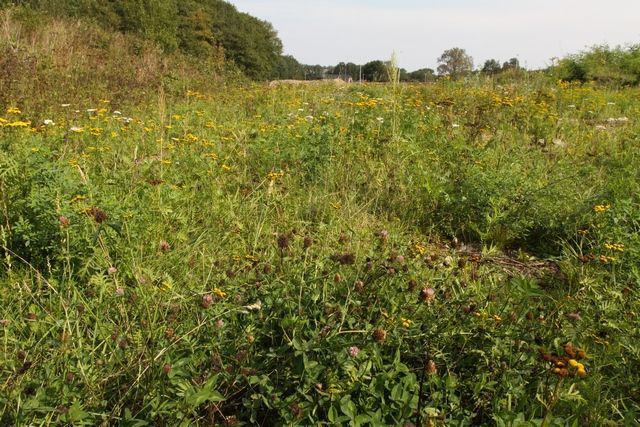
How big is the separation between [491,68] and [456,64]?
1878 mm

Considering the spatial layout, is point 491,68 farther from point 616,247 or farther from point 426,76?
point 616,247

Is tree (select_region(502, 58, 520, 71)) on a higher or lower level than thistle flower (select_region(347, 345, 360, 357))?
higher

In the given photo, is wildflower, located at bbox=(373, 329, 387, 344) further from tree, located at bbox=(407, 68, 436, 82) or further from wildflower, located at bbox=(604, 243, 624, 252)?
tree, located at bbox=(407, 68, 436, 82)

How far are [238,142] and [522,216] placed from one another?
7.54 feet

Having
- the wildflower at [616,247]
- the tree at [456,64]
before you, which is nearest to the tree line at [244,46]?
the tree at [456,64]

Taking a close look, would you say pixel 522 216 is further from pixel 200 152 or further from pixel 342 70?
pixel 342 70

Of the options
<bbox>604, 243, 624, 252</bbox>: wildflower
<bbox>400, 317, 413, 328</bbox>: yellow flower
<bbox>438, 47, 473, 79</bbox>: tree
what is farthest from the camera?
<bbox>438, 47, 473, 79</bbox>: tree

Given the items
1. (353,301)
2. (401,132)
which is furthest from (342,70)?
(353,301)

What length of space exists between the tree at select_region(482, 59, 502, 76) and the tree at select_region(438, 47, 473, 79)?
82 cm

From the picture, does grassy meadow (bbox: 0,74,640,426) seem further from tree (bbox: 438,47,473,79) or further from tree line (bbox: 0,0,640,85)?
tree (bbox: 438,47,473,79)

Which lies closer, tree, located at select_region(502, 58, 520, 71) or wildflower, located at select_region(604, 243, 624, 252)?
wildflower, located at select_region(604, 243, 624, 252)

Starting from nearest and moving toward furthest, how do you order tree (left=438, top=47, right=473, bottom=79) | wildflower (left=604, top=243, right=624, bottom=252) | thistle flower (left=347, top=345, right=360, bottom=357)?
thistle flower (left=347, top=345, right=360, bottom=357) < wildflower (left=604, top=243, right=624, bottom=252) < tree (left=438, top=47, right=473, bottom=79)

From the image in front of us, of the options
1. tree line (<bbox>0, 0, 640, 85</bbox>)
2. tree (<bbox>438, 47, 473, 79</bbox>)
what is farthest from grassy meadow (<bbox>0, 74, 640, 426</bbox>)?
tree (<bbox>438, 47, 473, 79</bbox>)

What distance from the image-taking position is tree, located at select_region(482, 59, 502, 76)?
37.7 ft
